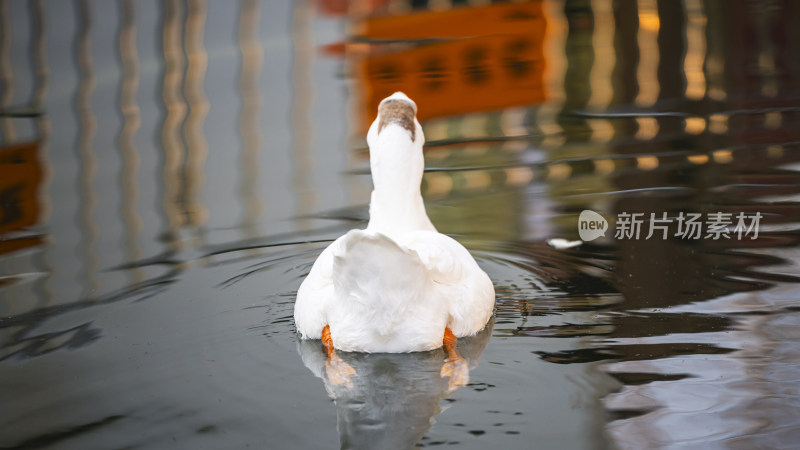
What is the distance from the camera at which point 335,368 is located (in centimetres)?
459

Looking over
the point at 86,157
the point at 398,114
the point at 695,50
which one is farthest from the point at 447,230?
the point at 695,50

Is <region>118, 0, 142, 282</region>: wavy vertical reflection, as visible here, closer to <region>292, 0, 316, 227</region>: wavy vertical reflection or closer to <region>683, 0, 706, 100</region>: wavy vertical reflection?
<region>292, 0, 316, 227</region>: wavy vertical reflection

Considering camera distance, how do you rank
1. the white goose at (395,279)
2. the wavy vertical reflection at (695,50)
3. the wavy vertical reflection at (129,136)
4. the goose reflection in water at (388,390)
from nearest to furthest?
the goose reflection in water at (388,390), the white goose at (395,279), the wavy vertical reflection at (129,136), the wavy vertical reflection at (695,50)

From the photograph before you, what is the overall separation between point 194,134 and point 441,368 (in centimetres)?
757

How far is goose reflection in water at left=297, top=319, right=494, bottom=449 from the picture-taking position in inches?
152

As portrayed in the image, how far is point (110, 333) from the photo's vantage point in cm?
530

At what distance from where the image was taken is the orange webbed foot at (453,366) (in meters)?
4.33

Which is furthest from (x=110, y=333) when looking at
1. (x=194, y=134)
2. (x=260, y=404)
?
(x=194, y=134)

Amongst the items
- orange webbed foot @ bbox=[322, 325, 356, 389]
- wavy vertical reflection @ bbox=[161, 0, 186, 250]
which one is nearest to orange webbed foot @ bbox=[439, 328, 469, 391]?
orange webbed foot @ bbox=[322, 325, 356, 389]

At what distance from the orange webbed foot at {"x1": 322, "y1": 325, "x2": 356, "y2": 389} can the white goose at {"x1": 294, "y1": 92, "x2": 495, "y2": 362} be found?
11 mm

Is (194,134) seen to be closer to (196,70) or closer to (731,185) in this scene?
(196,70)

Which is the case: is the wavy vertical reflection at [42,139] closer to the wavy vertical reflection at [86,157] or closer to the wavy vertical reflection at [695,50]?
the wavy vertical reflection at [86,157]

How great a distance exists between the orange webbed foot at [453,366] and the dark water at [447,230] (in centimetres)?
5

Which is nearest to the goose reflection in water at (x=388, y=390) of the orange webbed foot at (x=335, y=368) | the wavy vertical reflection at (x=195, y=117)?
the orange webbed foot at (x=335, y=368)
